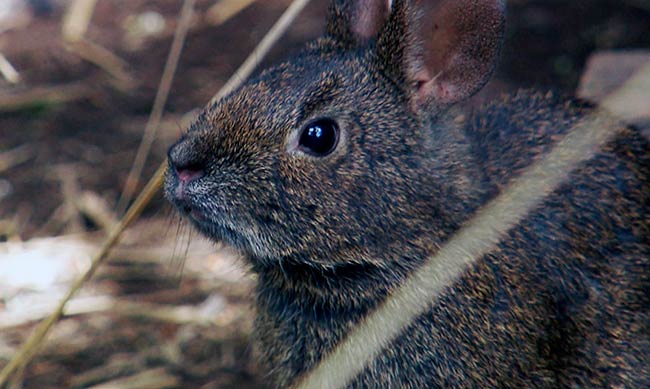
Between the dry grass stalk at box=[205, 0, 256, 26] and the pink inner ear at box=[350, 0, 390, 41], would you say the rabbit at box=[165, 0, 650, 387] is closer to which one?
the pink inner ear at box=[350, 0, 390, 41]

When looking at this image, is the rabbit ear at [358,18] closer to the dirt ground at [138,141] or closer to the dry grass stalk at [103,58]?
the dirt ground at [138,141]

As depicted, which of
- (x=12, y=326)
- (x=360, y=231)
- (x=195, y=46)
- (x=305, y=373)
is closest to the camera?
(x=360, y=231)

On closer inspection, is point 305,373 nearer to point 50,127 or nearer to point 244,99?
point 244,99

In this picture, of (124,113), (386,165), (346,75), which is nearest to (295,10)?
(346,75)

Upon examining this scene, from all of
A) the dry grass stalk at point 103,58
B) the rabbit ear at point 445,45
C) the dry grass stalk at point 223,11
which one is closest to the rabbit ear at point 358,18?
the rabbit ear at point 445,45

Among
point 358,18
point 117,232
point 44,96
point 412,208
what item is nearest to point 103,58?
point 44,96

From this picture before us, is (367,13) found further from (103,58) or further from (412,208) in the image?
(103,58)
